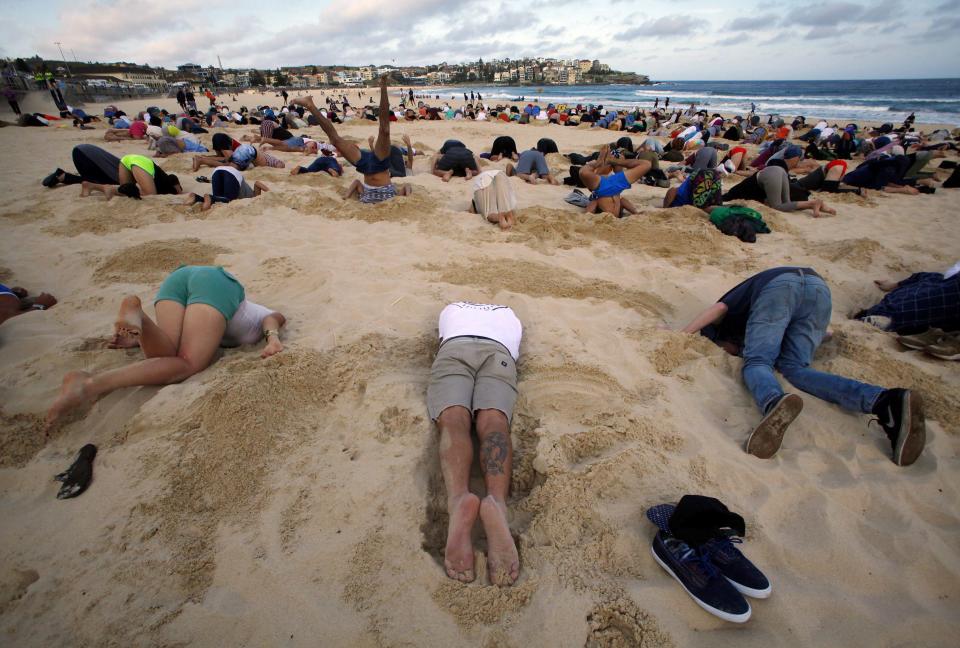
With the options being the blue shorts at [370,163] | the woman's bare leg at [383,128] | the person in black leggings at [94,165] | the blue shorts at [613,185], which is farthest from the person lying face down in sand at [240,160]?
the blue shorts at [613,185]

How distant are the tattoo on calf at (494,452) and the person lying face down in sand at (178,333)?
1.58 meters

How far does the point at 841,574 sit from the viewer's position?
1575 millimetres

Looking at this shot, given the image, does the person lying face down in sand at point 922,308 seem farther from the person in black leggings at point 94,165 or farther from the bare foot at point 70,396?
the person in black leggings at point 94,165

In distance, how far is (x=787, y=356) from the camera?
105 inches

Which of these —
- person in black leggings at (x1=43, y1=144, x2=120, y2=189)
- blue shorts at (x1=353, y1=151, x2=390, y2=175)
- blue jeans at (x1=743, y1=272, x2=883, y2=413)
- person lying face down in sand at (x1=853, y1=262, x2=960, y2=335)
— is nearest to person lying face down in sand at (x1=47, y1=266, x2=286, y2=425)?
blue jeans at (x1=743, y1=272, x2=883, y2=413)

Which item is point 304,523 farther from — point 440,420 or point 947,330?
point 947,330

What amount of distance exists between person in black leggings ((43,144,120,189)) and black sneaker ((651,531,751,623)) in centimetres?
843

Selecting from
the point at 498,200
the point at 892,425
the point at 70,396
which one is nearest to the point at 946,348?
the point at 892,425

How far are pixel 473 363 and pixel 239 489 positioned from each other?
1263 millimetres

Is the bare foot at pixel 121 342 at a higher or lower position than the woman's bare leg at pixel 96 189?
lower

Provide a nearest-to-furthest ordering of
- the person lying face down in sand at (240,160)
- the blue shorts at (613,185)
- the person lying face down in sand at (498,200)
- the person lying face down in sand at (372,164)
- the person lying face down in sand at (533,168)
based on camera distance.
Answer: the person lying face down in sand at (498,200)
the person lying face down in sand at (372,164)
the blue shorts at (613,185)
the person lying face down in sand at (240,160)
the person lying face down in sand at (533,168)

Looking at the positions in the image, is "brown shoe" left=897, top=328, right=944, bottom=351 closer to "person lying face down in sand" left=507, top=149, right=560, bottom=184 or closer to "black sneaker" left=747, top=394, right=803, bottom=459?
"black sneaker" left=747, top=394, right=803, bottom=459

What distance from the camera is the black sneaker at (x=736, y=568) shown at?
146 centimetres

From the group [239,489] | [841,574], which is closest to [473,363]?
[239,489]
